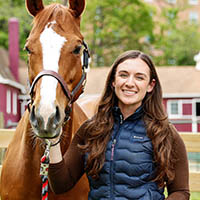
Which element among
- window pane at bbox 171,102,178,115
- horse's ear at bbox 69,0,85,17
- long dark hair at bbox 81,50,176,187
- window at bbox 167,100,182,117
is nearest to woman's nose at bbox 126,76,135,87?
long dark hair at bbox 81,50,176,187

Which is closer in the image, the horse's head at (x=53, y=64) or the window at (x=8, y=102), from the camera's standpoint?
the horse's head at (x=53, y=64)

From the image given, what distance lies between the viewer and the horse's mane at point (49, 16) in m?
2.35

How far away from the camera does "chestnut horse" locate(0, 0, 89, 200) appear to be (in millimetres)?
1975

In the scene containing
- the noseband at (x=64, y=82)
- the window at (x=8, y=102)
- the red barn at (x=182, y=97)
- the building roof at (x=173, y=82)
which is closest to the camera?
the noseband at (x=64, y=82)

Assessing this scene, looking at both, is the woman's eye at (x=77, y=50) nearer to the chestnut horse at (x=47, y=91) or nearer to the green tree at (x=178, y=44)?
the chestnut horse at (x=47, y=91)

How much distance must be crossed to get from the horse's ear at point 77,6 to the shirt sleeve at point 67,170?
0.88 metres

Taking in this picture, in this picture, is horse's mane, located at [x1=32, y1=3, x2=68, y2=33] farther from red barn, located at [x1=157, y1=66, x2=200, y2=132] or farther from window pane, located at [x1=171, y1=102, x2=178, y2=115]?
window pane, located at [x1=171, y1=102, x2=178, y2=115]

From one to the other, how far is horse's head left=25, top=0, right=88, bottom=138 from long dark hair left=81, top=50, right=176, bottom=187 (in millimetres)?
219

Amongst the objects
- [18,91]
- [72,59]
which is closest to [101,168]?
[72,59]

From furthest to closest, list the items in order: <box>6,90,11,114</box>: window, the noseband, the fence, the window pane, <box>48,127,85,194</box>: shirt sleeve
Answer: the window pane → <box>6,90,11,114</box>: window → the fence → <box>48,127,85,194</box>: shirt sleeve → the noseband

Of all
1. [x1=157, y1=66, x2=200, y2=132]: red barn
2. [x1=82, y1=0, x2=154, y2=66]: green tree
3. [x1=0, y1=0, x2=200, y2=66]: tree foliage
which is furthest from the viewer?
[x1=82, y1=0, x2=154, y2=66]: green tree

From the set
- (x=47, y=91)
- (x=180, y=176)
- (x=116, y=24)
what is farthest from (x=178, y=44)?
(x=47, y=91)

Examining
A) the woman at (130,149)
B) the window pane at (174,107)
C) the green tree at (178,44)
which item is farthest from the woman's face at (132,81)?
the green tree at (178,44)

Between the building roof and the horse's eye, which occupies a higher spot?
the building roof
